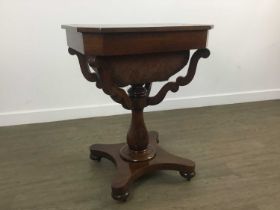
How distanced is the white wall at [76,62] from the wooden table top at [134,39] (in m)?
0.90

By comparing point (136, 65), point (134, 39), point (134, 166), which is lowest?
point (134, 166)

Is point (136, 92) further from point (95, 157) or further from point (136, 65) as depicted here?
point (95, 157)

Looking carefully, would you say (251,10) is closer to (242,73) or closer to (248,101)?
(242,73)

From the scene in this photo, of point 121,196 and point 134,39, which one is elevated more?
point 134,39

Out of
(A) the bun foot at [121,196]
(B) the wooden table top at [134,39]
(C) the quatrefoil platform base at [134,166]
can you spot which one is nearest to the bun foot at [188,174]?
(C) the quatrefoil platform base at [134,166]

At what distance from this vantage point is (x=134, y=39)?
3.53 ft

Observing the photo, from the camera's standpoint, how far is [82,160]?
161cm

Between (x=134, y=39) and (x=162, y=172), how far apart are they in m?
0.75

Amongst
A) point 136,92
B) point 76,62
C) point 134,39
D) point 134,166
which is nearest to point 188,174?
point 134,166

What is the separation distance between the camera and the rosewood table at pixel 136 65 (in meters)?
1.05

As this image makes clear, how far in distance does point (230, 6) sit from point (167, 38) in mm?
1426

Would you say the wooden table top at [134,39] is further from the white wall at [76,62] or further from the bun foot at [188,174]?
the white wall at [76,62]

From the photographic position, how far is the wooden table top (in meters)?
1.02

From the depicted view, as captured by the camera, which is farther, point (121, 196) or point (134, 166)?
point (134, 166)
